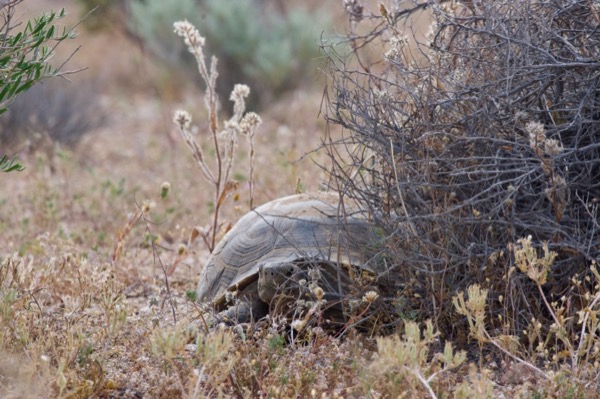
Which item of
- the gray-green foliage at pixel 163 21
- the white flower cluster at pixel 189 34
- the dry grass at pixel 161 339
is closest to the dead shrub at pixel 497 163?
the dry grass at pixel 161 339

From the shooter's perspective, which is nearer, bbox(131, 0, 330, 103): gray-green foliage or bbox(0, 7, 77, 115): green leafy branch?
bbox(0, 7, 77, 115): green leafy branch

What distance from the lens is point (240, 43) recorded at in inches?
406

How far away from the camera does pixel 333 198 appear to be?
355cm

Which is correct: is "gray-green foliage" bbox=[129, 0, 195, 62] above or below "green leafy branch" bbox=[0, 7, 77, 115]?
above

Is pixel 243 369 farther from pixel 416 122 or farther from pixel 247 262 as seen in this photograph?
pixel 416 122

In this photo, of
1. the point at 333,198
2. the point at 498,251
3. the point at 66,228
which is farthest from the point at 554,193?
the point at 66,228

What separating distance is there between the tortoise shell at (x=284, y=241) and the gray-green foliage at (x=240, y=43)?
6.69 meters

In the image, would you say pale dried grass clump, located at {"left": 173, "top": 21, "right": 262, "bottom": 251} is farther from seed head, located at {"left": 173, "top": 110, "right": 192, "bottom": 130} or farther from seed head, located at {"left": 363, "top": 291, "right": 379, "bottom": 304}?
seed head, located at {"left": 363, "top": 291, "right": 379, "bottom": 304}

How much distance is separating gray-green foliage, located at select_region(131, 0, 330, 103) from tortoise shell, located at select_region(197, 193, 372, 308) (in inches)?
263

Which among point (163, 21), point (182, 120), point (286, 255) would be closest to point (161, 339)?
point (286, 255)

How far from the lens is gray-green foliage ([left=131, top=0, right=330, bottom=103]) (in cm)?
1016

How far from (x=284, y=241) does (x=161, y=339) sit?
1.26 metres

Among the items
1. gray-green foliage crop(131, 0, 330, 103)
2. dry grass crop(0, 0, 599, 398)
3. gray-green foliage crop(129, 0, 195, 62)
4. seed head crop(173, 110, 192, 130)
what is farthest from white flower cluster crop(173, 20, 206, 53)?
gray-green foliage crop(129, 0, 195, 62)

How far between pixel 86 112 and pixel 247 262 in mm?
5549
